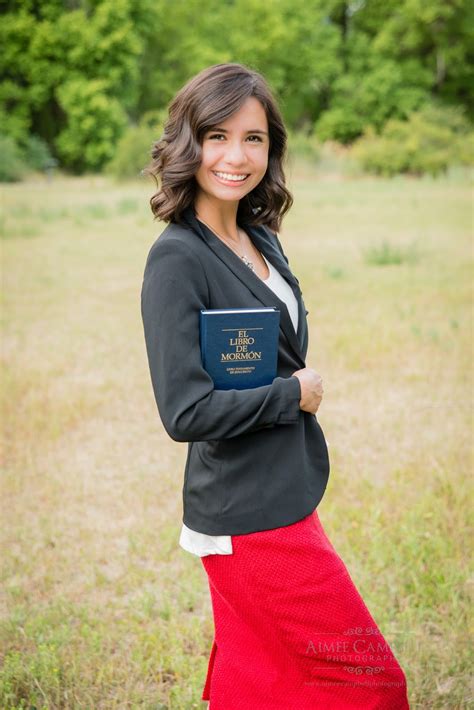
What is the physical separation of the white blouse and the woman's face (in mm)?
234

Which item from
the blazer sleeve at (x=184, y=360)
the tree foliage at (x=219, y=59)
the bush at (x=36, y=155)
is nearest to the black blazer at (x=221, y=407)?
the blazer sleeve at (x=184, y=360)

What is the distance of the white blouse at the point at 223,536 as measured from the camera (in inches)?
68.6

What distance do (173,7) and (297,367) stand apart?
4317 cm

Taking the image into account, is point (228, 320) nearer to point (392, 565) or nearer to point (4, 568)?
point (392, 565)

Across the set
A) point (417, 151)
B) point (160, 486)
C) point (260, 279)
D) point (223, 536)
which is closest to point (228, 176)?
point (260, 279)

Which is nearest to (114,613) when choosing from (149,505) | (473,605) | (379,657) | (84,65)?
(149,505)

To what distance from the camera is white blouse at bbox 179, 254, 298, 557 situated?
1.74 metres

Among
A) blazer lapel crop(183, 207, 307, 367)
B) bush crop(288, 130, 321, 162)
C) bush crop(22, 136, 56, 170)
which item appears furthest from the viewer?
bush crop(22, 136, 56, 170)

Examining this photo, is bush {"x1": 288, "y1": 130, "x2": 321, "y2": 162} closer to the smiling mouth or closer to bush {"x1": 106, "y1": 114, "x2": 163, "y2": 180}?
bush {"x1": 106, "y1": 114, "x2": 163, "y2": 180}

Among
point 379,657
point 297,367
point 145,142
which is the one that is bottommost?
point 145,142

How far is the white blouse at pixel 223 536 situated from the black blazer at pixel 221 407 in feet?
0.10

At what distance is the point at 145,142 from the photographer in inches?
1051

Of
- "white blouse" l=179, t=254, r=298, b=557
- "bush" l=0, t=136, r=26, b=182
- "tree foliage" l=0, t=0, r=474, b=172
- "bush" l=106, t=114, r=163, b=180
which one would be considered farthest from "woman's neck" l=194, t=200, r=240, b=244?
"tree foliage" l=0, t=0, r=474, b=172

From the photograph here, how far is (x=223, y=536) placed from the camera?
173 centimetres
